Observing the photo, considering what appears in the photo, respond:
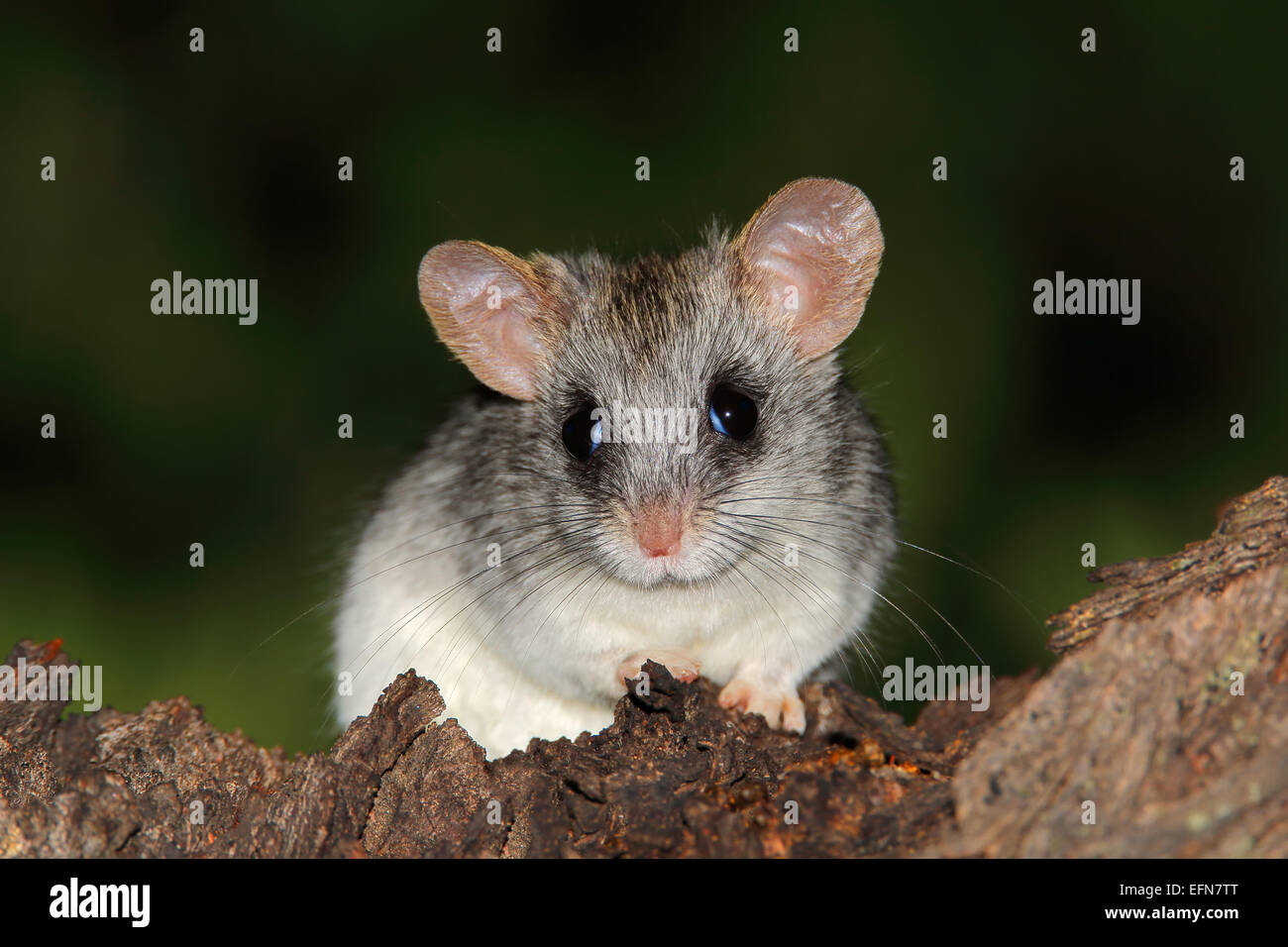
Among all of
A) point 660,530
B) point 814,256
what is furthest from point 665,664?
point 814,256

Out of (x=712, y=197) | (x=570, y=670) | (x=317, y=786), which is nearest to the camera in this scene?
(x=317, y=786)

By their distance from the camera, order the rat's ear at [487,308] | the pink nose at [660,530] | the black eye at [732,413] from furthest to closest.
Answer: the rat's ear at [487,308], the black eye at [732,413], the pink nose at [660,530]

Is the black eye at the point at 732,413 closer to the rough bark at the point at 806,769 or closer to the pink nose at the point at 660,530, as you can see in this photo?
the pink nose at the point at 660,530

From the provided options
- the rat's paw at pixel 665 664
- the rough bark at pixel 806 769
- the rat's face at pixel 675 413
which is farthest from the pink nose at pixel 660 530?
the rat's paw at pixel 665 664

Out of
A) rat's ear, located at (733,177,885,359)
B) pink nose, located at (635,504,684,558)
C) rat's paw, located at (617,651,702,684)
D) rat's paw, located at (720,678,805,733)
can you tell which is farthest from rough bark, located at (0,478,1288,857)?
rat's ear, located at (733,177,885,359)

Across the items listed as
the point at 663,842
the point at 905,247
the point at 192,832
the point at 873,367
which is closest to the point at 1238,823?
the point at 663,842

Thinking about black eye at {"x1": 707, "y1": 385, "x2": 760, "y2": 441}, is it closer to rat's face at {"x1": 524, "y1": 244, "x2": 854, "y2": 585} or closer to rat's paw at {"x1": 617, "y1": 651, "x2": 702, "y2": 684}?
rat's face at {"x1": 524, "y1": 244, "x2": 854, "y2": 585}

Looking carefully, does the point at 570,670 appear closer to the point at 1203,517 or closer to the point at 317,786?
the point at 317,786

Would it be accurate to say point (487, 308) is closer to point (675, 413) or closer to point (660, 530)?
point (675, 413)
